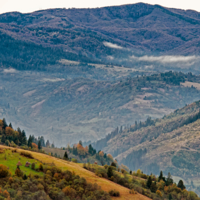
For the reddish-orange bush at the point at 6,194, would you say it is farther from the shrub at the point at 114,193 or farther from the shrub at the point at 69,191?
the shrub at the point at 114,193

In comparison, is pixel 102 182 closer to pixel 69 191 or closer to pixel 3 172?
pixel 69 191

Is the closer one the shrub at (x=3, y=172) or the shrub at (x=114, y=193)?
the shrub at (x=3, y=172)

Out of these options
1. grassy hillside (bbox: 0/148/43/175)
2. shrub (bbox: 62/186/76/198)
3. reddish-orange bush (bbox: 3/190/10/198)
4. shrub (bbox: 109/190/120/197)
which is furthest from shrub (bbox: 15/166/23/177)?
shrub (bbox: 109/190/120/197)

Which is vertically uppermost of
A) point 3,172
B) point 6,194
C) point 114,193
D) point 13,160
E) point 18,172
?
point 6,194

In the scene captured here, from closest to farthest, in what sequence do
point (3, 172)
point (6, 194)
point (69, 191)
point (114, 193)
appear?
point (6, 194)
point (3, 172)
point (69, 191)
point (114, 193)

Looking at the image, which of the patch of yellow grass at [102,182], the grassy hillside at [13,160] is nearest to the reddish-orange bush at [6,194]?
the grassy hillside at [13,160]

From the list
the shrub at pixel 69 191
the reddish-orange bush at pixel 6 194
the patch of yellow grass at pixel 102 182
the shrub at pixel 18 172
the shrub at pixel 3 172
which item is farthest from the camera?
the patch of yellow grass at pixel 102 182

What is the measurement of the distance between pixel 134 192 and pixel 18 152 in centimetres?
4814

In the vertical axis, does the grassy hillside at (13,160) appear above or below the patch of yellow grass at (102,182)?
above

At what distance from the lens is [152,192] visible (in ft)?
654

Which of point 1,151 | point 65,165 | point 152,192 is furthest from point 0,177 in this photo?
point 152,192

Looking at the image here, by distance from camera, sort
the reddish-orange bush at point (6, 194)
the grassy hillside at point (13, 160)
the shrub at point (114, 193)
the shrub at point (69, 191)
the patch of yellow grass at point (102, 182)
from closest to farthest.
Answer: the reddish-orange bush at point (6, 194), the shrub at point (69, 191), the grassy hillside at point (13, 160), the shrub at point (114, 193), the patch of yellow grass at point (102, 182)

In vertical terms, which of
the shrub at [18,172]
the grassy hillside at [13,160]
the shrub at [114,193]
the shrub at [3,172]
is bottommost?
the shrub at [114,193]

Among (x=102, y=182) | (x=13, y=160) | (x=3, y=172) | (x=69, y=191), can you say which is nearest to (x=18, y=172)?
(x=3, y=172)
